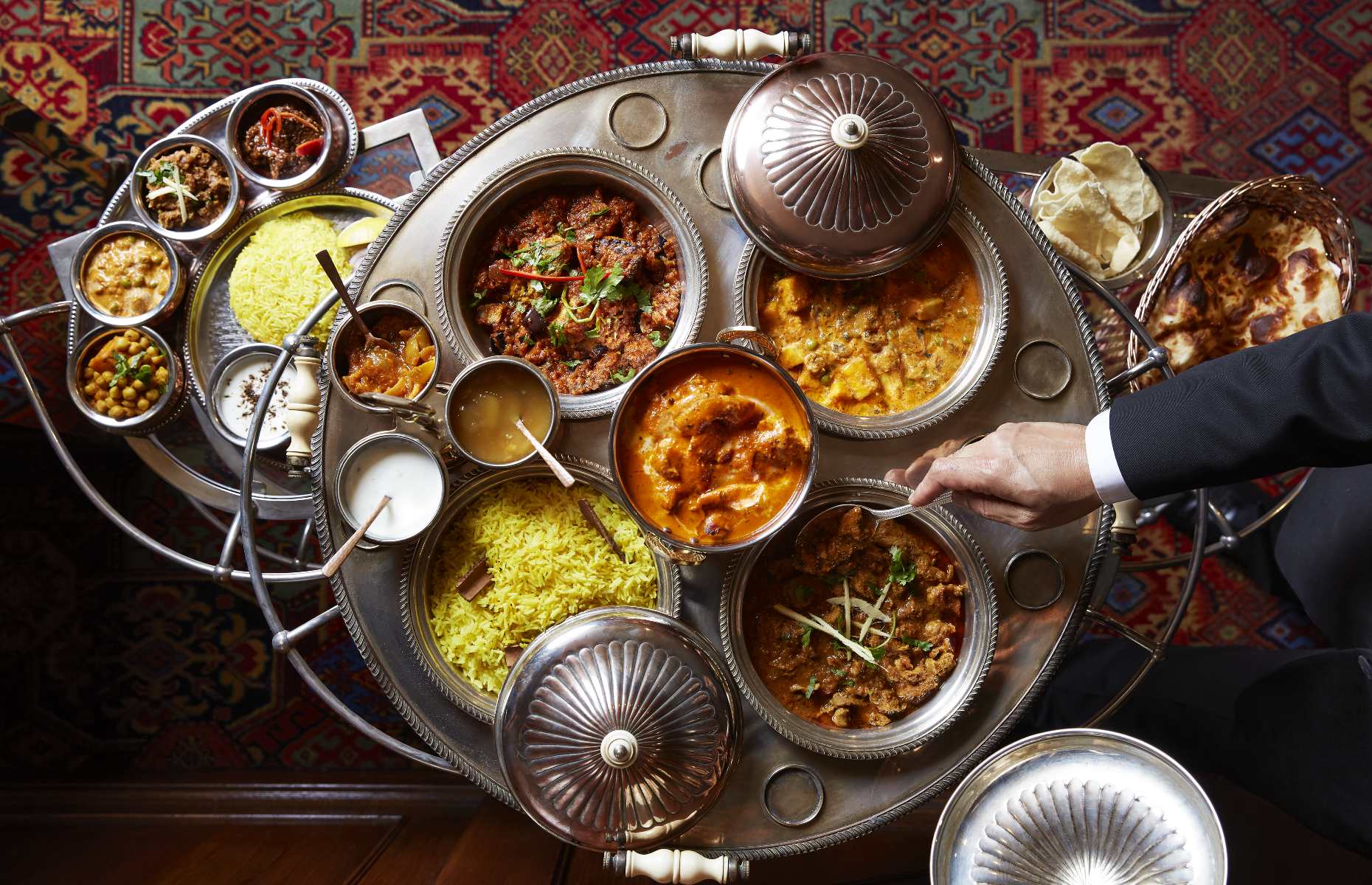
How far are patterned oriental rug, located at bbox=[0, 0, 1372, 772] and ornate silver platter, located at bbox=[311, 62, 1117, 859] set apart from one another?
5.45 feet

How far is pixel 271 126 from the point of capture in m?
3.25

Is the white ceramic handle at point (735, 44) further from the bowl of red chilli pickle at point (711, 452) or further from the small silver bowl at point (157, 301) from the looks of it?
the small silver bowl at point (157, 301)

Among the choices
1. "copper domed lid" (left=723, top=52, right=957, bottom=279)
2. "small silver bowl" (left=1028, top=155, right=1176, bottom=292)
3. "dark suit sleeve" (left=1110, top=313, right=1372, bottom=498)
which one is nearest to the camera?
"dark suit sleeve" (left=1110, top=313, right=1372, bottom=498)

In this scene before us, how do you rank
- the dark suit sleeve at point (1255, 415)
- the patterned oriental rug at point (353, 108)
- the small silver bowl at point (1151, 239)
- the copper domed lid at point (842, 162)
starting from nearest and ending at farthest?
the dark suit sleeve at point (1255, 415) → the copper domed lid at point (842, 162) → the small silver bowl at point (1151, 239) → the patterned oriental rug at point (353, 108)

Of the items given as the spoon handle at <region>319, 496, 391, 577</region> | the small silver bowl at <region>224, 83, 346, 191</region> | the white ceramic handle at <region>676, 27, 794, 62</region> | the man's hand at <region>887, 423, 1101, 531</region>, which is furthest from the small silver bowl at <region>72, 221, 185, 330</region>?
the man's hand at <region>887, 423, 1101, 531</region>

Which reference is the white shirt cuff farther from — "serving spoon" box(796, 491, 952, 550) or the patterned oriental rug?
the patterned oriental rug

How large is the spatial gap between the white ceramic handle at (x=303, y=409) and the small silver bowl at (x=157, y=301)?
2.61 feet

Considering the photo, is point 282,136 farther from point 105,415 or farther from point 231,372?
point 105,415

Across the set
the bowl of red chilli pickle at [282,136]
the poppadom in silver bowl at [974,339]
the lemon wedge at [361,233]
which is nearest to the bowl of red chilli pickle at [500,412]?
the poppadom in silver bowl at [974,339]

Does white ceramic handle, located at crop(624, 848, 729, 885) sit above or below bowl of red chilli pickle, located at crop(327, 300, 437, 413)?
A: below

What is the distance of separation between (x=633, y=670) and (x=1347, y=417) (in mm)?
1937

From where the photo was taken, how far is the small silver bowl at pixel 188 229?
127 inches

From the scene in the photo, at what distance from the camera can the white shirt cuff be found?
223cm

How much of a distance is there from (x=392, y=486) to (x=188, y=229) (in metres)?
1.54
